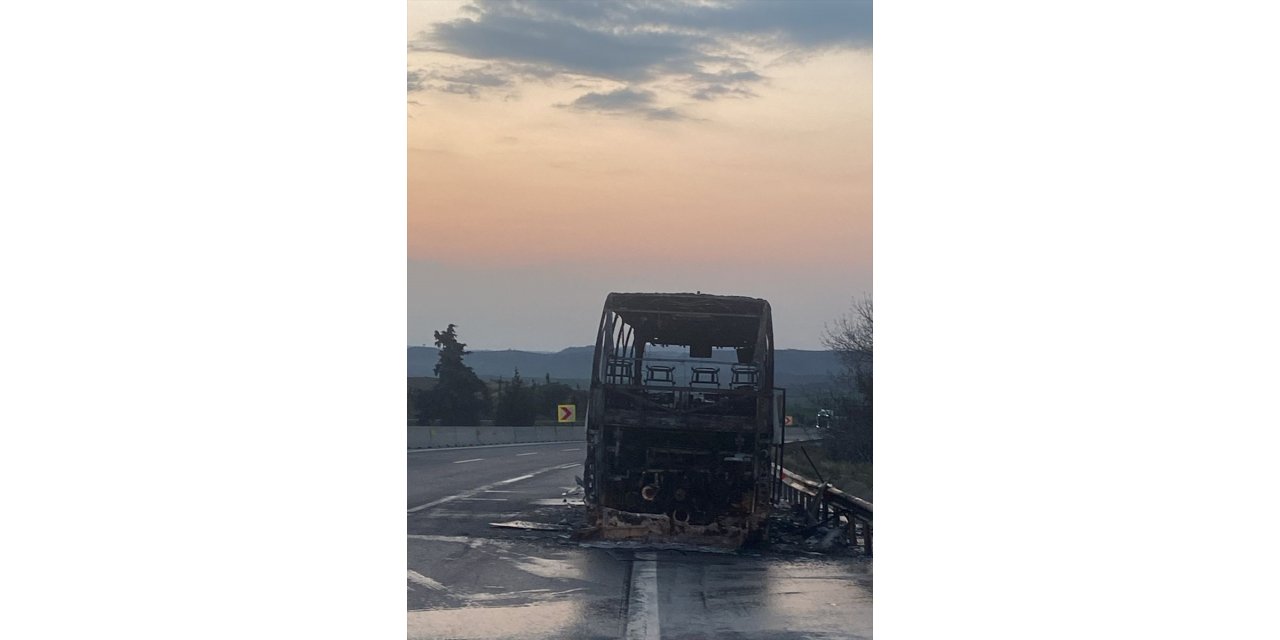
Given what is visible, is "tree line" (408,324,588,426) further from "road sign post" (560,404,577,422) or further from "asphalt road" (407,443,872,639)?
"asphalt road" (407,443,872,639)

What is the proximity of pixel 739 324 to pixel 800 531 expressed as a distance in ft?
10.1

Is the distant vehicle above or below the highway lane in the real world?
above

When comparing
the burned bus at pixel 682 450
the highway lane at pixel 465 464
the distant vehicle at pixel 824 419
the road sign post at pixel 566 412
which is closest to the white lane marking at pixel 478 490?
the highway lane at pixel 465 464

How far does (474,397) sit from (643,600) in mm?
42218

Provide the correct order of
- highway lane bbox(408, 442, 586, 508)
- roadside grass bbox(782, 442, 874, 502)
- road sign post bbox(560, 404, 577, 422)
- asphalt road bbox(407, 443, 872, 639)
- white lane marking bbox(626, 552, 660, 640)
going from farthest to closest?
road sign post bbox(560, 404, 577, 422), highway lane bbox(408, 442, 586, 508), roadside grass bbox(782, 442, 874, 502), asphalt road bbox(407, 443, 872, 639), white lane marking bbox(626, 552, 660, 640)

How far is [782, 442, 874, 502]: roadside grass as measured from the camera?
24.6 m

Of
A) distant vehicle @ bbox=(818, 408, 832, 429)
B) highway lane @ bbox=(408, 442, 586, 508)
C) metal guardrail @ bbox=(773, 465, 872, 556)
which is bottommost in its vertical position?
highway lane @ bbox=(408, 442, 586, 508)

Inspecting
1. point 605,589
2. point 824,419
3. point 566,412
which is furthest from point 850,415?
point 566,412

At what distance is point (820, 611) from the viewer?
11.8 metres

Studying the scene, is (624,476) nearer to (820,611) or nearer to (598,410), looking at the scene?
(598,410)

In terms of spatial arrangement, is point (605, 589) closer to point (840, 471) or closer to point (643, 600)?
point (643, 600)

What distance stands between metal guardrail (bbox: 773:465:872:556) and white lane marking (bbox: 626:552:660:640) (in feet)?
8.66

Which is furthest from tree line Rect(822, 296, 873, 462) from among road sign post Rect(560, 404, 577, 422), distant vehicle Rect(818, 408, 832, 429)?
road sign post Rect(560, 404, 577, 422)

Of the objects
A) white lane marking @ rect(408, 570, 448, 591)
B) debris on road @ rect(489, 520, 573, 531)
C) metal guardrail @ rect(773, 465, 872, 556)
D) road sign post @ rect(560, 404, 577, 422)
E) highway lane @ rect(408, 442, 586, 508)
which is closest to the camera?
white lane marking @ rect(408, 570, 448, 591)
